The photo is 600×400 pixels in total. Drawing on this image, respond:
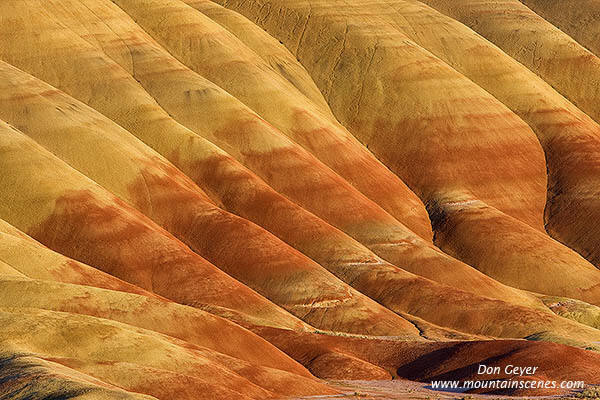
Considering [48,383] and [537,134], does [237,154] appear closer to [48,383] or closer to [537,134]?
[537,134]

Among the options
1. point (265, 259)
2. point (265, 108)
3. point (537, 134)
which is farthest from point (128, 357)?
point (537, 134)

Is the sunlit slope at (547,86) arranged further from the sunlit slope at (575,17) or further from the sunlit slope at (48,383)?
the sunlit slope at (48,383)

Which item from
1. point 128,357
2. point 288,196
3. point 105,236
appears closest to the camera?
point 128,357

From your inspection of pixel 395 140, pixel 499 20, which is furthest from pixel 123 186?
pixel 499 20

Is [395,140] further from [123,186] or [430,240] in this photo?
[123,186]

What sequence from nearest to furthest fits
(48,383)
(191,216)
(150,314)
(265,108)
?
(48,383) → (150,314) → (191,216) → (265,108)

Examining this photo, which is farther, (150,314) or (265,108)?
(265,108)

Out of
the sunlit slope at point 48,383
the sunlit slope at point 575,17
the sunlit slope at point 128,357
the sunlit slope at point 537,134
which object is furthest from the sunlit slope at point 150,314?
the sunlit slope at point 575,17
